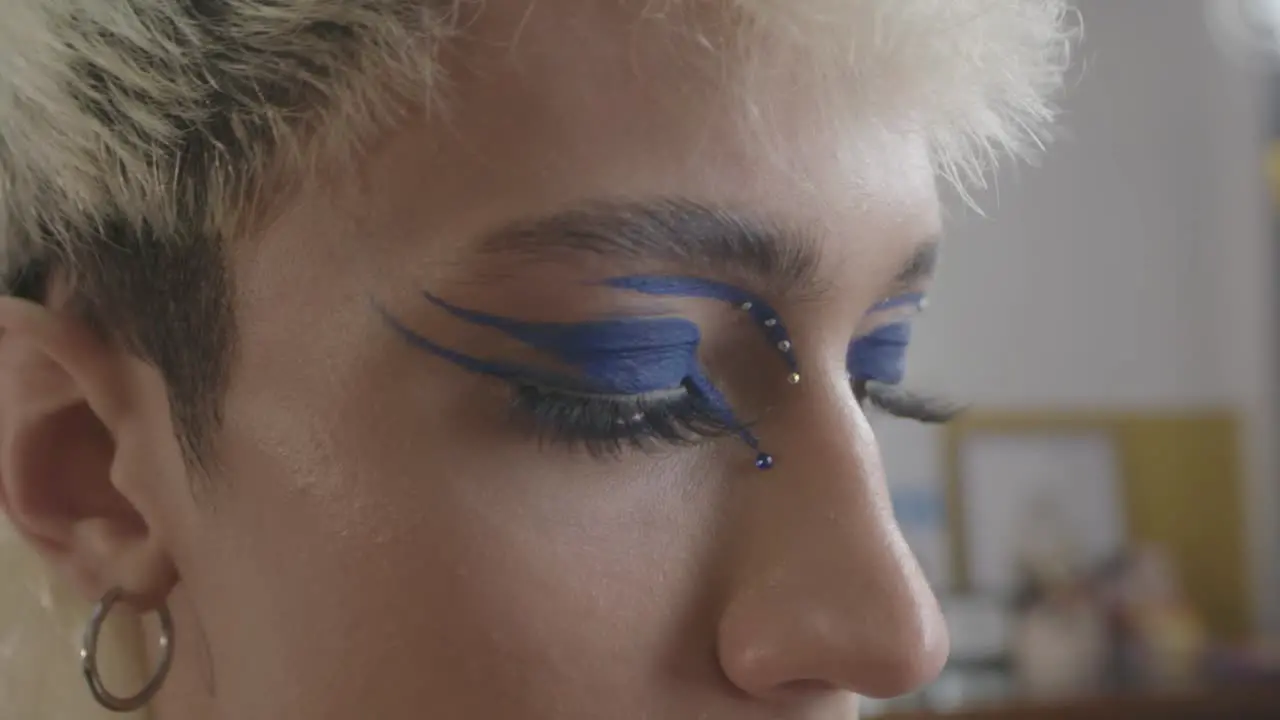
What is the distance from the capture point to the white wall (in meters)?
2.38

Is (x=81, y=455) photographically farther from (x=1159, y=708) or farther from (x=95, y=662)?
(x=1159, y=708)

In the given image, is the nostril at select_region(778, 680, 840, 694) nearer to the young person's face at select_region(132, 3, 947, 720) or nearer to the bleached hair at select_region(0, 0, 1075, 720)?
the young person's face at select_region(132, 3, 947, 720)

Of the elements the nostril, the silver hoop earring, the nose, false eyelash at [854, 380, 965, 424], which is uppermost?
false eyelash at [854, 380, 965, 424]

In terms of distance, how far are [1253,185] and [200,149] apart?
7.85ft

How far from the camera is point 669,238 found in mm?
562

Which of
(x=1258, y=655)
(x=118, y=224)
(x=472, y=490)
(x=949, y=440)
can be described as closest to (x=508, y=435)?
(x=472, y=490)

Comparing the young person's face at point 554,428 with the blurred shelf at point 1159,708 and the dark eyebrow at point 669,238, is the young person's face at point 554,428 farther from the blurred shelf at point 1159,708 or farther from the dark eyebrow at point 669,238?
the blurred shelf at point 1159,708

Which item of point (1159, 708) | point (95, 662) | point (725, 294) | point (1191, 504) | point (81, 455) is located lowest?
point (1159, 708)

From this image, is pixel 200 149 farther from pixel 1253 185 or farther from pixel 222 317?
pixel 1253 185

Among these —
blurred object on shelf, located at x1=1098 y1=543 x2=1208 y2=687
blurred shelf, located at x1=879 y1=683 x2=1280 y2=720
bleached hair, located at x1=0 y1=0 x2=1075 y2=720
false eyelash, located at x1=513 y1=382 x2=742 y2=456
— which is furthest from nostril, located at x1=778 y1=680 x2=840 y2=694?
blurred object on shelf, located at x1=1098 y1=543 x2=1208 y2=687

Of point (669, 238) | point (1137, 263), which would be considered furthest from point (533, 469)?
Result: point (1137, 263)

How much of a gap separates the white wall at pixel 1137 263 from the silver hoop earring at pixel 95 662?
189 cm

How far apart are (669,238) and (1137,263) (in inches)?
85.9

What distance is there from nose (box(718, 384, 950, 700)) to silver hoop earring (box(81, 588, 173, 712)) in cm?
32
